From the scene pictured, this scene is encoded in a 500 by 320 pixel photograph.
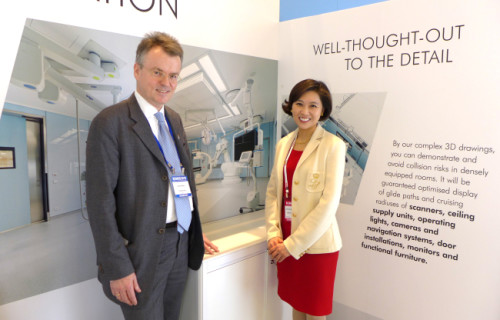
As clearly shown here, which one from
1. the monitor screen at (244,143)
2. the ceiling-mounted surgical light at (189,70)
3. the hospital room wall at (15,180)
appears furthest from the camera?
the monitor screen at (244,143)

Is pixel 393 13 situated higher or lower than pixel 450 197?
higher

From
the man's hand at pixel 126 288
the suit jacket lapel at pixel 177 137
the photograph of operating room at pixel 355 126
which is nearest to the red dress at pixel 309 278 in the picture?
the photograph of operating room at pixel 355 126

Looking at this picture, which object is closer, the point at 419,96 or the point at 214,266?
the point at 214,266

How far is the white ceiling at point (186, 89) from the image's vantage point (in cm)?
159

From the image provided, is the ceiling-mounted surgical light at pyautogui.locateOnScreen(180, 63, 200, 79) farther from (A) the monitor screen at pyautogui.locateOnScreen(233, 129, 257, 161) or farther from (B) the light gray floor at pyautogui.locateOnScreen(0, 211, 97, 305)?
(B) the light gray floor at pyautogui.locateOnScreen(0, 211, 97, 305)

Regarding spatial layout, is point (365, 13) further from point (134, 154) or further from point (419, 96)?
point (134, 154)

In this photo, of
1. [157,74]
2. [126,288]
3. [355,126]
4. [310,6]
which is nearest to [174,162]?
[157,74]

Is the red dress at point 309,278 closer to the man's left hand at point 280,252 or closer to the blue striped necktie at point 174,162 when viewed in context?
the man's left hand at point 280,252

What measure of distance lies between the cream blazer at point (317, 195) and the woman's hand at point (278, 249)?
0.03 metres

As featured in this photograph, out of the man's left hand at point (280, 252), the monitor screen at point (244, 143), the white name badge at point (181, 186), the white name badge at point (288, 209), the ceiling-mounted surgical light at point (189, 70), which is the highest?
the ceiling-mounted surgical light at point (189, 70)

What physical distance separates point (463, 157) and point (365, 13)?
3.64 feet

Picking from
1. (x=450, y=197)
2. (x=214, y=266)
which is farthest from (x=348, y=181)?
(x=214, y=266)

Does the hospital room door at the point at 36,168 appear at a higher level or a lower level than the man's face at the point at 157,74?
lower

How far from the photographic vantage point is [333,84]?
92.0 inches
